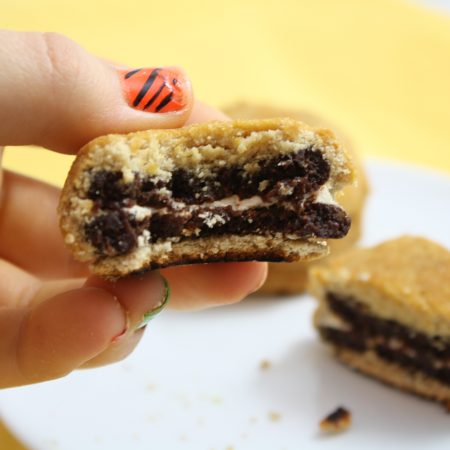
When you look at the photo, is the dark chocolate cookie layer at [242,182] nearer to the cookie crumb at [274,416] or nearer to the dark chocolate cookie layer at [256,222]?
the dark chocolate cookie layer at [256,222]

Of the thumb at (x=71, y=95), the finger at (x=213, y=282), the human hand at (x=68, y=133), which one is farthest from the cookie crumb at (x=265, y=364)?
the thumb at (x=71, y=95)

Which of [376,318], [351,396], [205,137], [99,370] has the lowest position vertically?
[99,370]

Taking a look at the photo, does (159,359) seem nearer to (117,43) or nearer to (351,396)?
(351,396)

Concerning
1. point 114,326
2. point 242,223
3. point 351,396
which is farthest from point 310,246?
point 351,396

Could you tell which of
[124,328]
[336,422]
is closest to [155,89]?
[124,328]

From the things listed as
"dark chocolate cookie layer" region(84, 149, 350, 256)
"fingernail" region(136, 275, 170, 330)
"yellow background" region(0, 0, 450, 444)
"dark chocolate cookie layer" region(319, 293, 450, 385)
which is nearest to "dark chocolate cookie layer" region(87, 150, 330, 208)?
"dark chocolate cookie layer" region(84, 149, 350, 256)

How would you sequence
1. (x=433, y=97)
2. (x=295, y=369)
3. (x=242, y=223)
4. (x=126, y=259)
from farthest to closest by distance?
(x=433, y=97)
(x=295, y=369)
(x=242, y=223)
(x=126, y=259)

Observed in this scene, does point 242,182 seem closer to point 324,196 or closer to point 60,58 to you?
point 324,196
